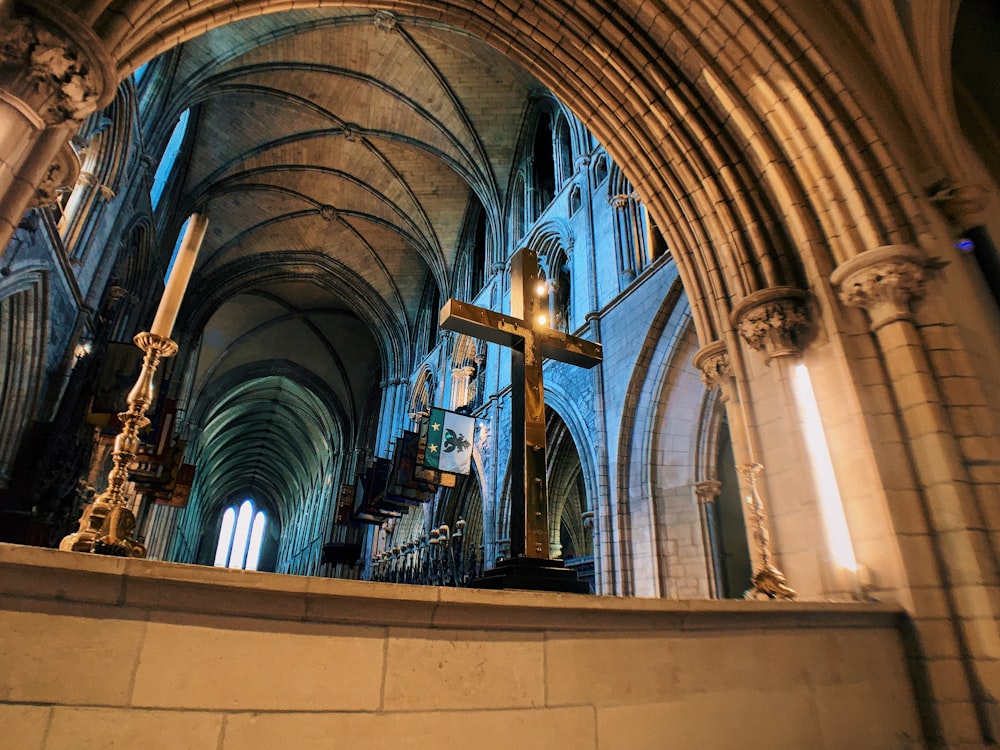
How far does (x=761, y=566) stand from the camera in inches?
124

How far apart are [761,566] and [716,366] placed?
5.90ft

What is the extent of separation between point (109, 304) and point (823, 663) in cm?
1130

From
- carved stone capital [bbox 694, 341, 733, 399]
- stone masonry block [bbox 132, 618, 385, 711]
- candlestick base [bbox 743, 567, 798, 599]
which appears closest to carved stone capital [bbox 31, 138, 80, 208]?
stone masonry block [bbox 132, 618, 385, 711]

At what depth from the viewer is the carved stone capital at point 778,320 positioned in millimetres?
3787

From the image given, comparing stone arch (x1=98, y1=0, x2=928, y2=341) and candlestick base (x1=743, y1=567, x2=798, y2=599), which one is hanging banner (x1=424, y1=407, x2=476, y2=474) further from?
candlestick base (x1=743, y1=567, x2=798, y2=599)

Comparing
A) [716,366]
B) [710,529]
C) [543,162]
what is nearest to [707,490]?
[710,529]

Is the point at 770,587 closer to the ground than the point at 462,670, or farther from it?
farther from it

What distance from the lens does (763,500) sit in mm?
3699

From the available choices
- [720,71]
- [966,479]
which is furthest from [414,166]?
[966,479]

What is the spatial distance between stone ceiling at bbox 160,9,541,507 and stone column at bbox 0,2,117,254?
21.9ft

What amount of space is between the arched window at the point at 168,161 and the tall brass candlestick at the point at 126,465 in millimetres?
10968

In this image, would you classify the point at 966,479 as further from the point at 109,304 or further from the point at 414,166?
the point at 414,166

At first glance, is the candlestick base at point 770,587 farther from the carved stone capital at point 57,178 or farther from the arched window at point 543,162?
the arched window at point 543,162

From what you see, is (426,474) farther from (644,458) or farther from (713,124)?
(713,124)
